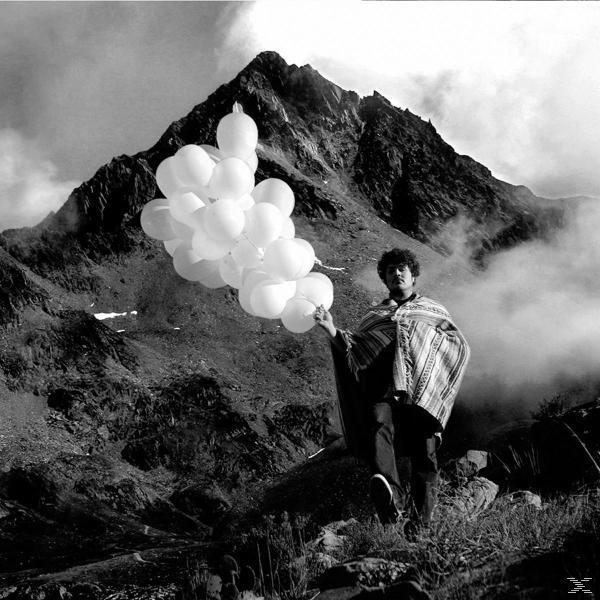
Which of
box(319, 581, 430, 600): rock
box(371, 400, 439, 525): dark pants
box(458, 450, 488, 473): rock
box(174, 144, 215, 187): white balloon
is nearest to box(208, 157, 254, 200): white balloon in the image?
box(174, 144, 215, 187): white balloon

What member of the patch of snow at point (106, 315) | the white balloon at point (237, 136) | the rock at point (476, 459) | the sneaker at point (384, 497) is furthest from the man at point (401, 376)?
the patch of snow at point (106, 315)

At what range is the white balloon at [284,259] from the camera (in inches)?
205

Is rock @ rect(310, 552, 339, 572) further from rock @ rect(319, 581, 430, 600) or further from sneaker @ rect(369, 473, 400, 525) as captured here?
rock @ rect(319, 581, 430, 600)

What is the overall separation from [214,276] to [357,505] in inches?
222

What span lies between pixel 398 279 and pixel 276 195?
3.84 ft

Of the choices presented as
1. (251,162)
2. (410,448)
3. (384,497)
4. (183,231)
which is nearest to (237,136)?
(251,162)

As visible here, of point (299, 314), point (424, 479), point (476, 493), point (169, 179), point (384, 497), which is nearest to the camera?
point (384, 497)

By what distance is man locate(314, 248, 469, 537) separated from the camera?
4.92 meters

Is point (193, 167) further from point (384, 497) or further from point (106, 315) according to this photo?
point (106, 315)

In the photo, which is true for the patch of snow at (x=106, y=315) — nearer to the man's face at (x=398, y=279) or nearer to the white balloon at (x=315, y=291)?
the white balloon at (x=315, y=291)

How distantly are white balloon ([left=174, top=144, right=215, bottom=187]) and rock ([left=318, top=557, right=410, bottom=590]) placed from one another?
9.78 feet

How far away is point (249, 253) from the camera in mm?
5449

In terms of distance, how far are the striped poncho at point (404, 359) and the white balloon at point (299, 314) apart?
0.24m

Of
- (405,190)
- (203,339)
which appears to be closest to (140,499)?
(203,339)
